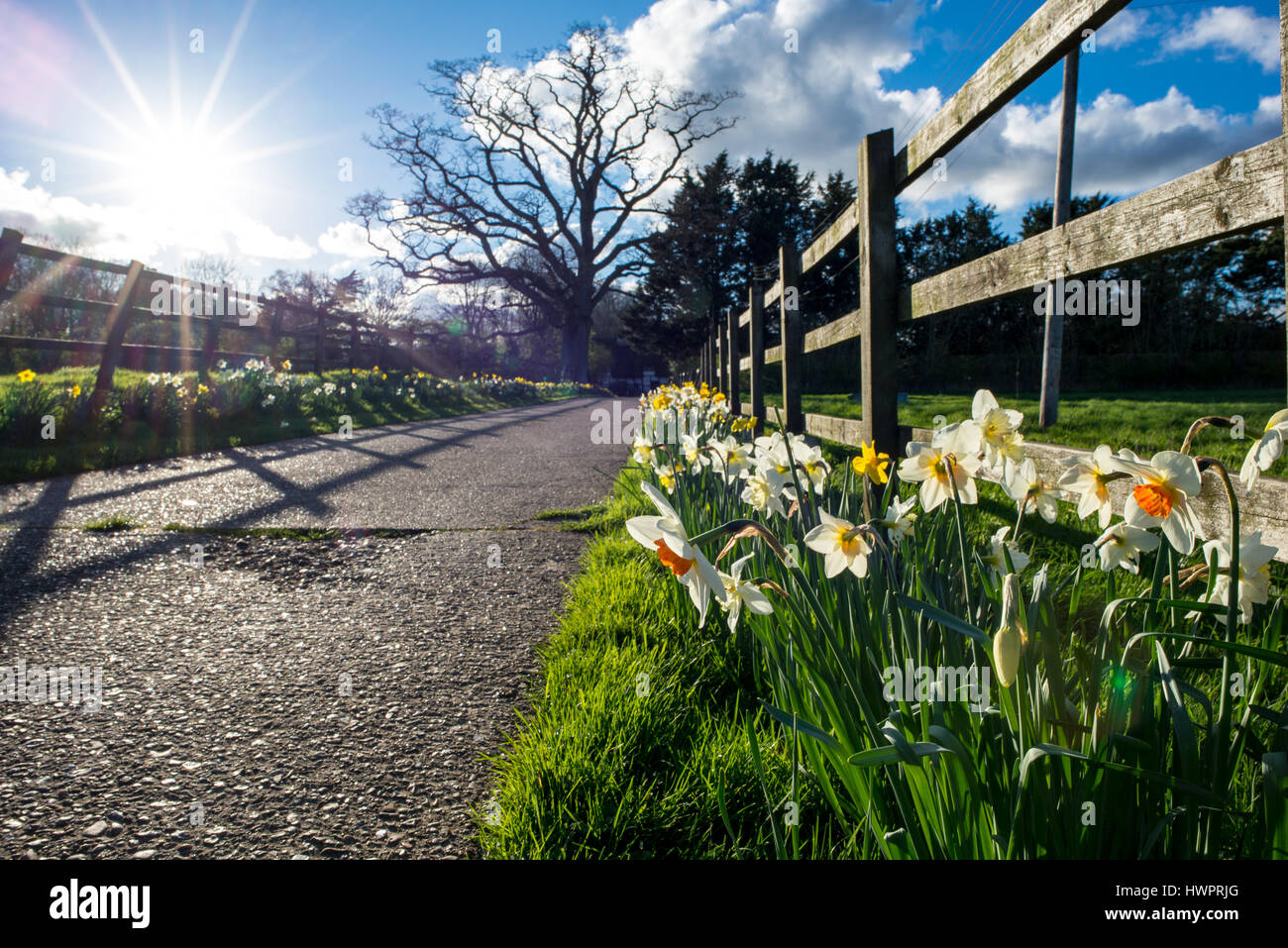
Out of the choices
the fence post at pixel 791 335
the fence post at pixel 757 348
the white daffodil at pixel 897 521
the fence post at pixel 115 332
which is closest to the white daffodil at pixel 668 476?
the white daffodil at pixel 897 521

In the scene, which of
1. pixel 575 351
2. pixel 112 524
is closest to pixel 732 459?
pixel 112 524

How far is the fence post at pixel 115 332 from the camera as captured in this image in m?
5.98

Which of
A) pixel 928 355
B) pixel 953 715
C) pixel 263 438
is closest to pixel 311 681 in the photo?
pixel 953 715

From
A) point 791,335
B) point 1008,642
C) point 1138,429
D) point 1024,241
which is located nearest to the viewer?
point 1008,642

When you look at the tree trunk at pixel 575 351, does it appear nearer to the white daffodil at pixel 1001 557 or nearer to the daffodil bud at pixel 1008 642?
the white daffodil at pixel 1001 557

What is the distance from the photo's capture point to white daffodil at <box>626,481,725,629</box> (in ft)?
3.22

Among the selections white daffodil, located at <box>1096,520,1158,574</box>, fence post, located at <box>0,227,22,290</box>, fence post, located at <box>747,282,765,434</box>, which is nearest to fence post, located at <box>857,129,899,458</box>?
white daffodil, located at <box>1096,520,1158,574</box>

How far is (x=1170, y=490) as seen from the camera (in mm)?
877

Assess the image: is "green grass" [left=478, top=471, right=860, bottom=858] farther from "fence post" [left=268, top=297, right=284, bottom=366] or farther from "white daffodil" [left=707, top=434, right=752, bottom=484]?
"fence post" [left=268, top=297, right=284, bottom=366]

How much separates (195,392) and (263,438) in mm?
896

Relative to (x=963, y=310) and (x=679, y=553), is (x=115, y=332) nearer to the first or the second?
(x=679, y=553)

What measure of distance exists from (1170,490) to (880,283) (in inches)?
86.2
